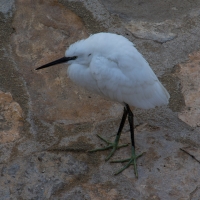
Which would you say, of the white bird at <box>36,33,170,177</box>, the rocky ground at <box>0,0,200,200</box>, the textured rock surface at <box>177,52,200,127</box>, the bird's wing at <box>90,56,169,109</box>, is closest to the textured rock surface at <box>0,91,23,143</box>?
the rocky ground at <box>0,0,200,200</box>

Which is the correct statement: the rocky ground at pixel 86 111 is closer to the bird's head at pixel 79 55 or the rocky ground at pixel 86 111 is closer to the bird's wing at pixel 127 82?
the bird's wing at pixel 127 82

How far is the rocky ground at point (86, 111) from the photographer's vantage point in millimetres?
2707

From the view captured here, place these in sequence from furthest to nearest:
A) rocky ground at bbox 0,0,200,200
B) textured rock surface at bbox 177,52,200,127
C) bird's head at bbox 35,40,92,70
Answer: textured rock surface at bbox 177,52,200,127, bird's head at bbox 35,40,92,70, rocky ground at bbox 0,0,200,200

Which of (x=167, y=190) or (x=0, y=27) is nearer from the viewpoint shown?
(x=167, y=190)

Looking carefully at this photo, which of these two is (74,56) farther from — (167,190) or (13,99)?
(167,190)

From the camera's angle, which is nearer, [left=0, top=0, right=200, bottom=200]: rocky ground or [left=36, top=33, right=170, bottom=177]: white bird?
[left=0, top=0, right=200, bottom=200]: rocky ground

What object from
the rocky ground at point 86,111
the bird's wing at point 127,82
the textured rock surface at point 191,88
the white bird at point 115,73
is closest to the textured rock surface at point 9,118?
the rocky ground at point 86,111

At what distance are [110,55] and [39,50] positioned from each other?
937 millimetres

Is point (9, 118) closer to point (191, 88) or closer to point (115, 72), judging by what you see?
point (115, 72)

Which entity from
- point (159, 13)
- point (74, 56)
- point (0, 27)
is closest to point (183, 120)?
point (74, 56)

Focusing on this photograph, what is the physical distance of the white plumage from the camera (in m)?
2.81

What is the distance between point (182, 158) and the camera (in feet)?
9.42

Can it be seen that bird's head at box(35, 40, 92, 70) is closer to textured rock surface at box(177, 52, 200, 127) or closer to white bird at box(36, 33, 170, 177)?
white bird at box(36, 33, 170, 177)

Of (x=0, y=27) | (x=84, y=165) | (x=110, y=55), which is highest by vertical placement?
(x=110, y=55)
